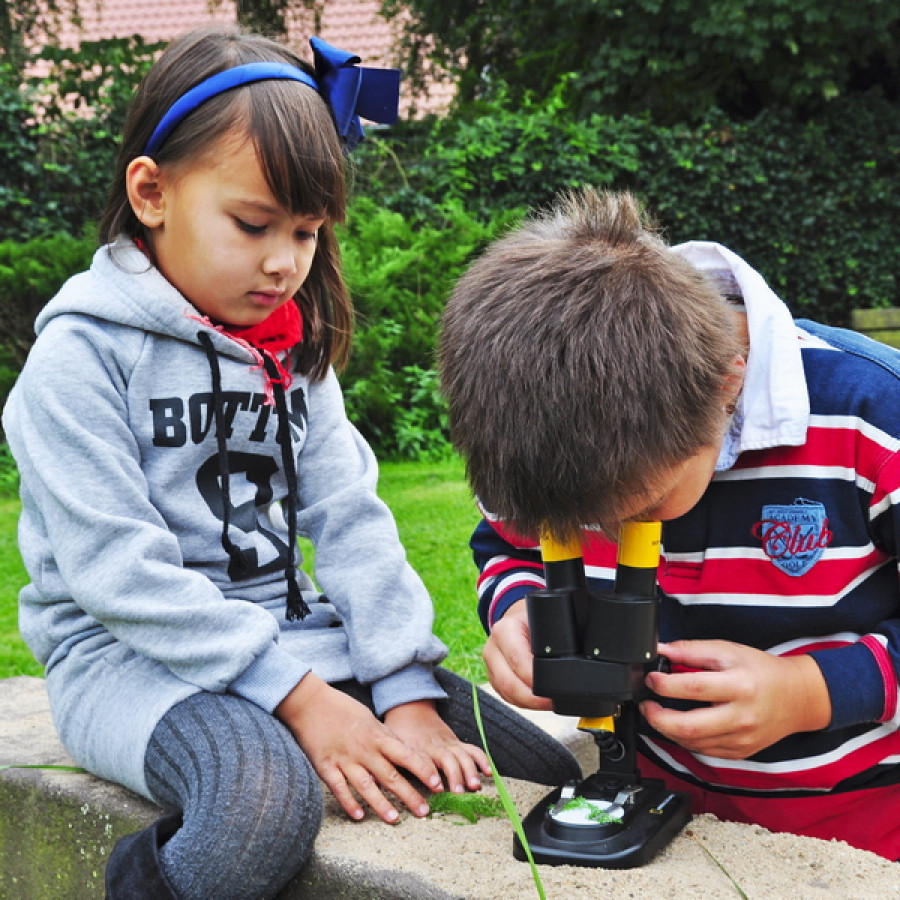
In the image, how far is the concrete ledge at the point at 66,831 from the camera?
5.36 ft

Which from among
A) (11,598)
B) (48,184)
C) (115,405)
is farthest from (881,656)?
(48,184)

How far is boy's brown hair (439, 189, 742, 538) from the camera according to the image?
1312mm

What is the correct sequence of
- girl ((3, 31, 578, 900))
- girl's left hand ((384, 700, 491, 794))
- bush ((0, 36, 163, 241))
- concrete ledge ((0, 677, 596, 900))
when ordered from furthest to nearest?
bush ((0, 36, 163, 241)) < girl's left hand ((384, 700, 491, 794)) < girl ((3, 31, 578, 900)) < concrete ledge ((0, 677, 596, 900))

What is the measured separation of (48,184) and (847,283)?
7.39 meters

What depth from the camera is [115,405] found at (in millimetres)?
1935

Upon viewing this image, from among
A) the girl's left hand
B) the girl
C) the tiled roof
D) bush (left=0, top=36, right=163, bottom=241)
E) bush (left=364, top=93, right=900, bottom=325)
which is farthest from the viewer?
the tiled roof

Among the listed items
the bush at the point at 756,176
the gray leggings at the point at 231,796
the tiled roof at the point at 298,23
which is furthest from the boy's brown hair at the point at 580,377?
the tiled roof at the point at 298,23

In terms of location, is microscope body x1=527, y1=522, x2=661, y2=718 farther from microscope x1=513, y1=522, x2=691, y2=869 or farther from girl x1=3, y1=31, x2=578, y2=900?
girl x1=3, y1=31, x2=578, y2=900

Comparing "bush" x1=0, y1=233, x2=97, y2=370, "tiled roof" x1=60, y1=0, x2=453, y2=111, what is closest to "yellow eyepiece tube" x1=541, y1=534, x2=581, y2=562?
"bush" x1=0, y1=233, x2=97, y2=370

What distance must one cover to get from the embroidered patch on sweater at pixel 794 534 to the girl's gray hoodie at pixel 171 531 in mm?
726

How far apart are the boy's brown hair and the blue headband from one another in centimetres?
84

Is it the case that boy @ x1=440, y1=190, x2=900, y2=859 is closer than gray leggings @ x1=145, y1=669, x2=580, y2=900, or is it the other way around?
boy @ x1=440, y1=190, x2=900, y2=859

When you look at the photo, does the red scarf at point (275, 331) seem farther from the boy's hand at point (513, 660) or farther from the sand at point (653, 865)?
the sand at point (653, 865)

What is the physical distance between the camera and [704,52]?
431 inches
